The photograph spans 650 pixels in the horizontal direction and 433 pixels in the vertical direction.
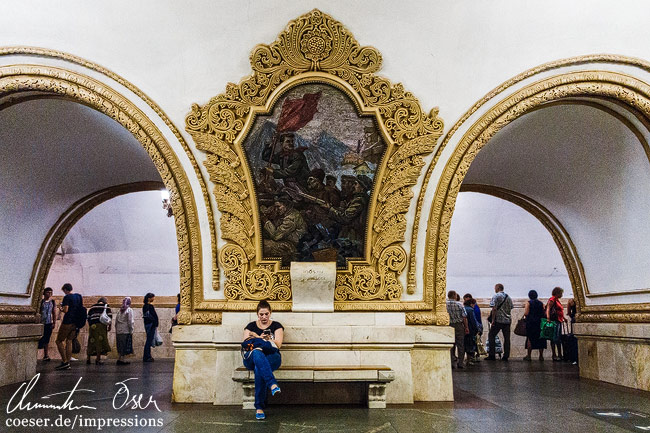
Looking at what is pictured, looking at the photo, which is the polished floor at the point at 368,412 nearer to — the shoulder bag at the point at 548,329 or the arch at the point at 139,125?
the arch at the point at 139,125

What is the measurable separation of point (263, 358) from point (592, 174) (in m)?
4.86

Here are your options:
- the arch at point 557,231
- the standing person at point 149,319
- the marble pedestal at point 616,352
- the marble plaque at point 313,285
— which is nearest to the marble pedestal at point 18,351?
the standing person at point 149,319

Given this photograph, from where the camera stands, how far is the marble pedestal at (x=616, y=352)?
20.2 ft

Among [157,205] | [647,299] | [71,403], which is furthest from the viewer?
[157,205]

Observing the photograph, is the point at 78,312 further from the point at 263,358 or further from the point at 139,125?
the point at 263,358

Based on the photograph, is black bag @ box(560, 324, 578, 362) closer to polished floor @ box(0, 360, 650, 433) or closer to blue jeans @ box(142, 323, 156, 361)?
polished floor @ box(0, 360, 650, 433)

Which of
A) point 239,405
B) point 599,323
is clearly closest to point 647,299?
point 599,323

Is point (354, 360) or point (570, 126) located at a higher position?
point (570, 126)

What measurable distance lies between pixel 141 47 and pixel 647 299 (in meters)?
6.28

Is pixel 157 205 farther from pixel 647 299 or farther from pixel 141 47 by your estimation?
pixel 647 299

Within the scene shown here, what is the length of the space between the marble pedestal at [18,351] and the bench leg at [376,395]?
462cm

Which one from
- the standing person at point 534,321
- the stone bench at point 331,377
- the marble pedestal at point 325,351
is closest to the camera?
the stone bench at point 331,377

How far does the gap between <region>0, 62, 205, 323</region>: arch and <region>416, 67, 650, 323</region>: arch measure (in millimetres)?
2411

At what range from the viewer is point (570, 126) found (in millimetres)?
6605
